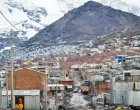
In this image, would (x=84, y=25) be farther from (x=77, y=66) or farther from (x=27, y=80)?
(x=27, y=80)

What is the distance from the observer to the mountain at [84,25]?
174000 mm

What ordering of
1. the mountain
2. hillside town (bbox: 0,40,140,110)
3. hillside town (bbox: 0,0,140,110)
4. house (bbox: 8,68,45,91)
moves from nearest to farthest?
hillside town (bbox: 0,40,140,110) → hillside town (bbox: 0,0,140,110) → house (bbox: 8,68,45,91) → the mountain

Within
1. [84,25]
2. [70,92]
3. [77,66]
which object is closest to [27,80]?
[70,92]

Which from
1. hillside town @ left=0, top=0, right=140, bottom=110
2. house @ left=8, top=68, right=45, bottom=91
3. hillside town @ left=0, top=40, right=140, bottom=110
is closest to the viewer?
hillside town @ left=0, top=40, right=140, bottom=110

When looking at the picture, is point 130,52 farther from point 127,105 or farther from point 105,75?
point 127,105

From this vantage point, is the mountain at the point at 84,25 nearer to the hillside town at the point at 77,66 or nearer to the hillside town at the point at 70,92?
the hillside town at the point at 77,66

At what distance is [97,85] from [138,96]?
16554 millimetres

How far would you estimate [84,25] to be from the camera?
597 ft

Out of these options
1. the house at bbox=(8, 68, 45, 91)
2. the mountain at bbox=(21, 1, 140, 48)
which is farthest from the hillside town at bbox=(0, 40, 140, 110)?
the mountain at bbox=(21, 1, 140, 48)

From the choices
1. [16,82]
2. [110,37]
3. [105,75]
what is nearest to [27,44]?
[110,37]

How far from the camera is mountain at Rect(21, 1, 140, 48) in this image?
174 metres

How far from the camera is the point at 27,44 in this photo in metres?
188

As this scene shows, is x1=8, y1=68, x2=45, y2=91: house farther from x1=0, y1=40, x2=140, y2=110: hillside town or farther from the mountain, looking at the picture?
the mountain

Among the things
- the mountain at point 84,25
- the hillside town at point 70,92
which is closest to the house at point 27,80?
the hillside town at point 70,92
